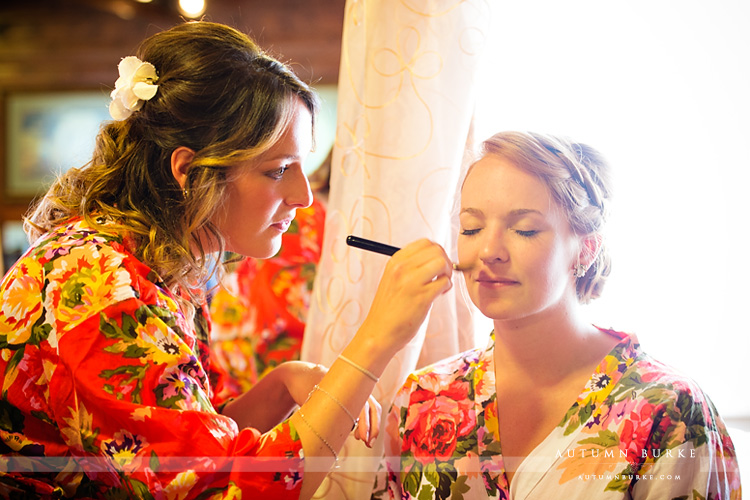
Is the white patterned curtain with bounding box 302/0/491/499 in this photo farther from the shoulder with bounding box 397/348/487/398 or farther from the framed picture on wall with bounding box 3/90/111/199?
the framed picture on wall with bounding box 3/90/111/199

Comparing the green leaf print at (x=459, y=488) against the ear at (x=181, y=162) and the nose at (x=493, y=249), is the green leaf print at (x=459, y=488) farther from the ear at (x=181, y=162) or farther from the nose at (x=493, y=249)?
the ear at (x=181, y=162)

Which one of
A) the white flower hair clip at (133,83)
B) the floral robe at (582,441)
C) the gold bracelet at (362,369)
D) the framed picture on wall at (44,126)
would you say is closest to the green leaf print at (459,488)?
the floral robe at (582,441)

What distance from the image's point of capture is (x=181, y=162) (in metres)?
0.89

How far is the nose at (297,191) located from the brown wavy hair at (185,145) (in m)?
0.07

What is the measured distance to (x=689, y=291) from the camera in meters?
0.91

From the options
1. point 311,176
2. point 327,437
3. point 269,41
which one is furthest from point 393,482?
point 269,41

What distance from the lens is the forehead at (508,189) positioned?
86 cm

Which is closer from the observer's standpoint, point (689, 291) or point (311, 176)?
point (689, 291)

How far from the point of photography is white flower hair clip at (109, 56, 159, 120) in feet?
2.90

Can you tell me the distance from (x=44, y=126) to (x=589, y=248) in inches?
112

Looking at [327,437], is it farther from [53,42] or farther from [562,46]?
[53,42]

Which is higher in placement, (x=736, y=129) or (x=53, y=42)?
(x=53, y=42)

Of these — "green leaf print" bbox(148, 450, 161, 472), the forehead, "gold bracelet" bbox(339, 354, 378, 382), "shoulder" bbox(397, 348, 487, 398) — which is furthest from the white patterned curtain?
"green leaf print" bbox(148, 450, 161, 472)

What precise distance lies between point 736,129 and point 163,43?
0.79 m
